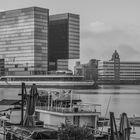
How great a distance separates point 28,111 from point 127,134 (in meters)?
10.6

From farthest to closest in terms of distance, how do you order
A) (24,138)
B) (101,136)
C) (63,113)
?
(63,113), (101,136), (24,138)

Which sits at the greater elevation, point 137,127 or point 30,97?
point 30,97

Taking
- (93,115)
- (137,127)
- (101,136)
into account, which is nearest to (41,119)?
(93,115)

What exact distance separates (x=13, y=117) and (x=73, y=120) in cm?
561

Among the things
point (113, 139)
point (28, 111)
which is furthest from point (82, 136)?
point (28, 111)

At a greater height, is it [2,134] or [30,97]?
[30,97]

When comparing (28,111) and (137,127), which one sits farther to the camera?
(137,127)

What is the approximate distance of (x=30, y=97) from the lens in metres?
29.7

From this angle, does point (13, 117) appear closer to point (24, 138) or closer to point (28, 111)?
point (28, 111)

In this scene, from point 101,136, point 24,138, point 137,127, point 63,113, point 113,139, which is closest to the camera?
point 113,139

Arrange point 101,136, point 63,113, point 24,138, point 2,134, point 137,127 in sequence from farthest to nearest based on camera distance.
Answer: point 137,127 → point 63,113 → point 2,134 → point 101,136 → point 24,138

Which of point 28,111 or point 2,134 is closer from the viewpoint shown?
point 2,134

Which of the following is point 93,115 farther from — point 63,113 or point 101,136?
point 101,136

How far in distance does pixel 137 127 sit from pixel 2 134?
9.54 metres
